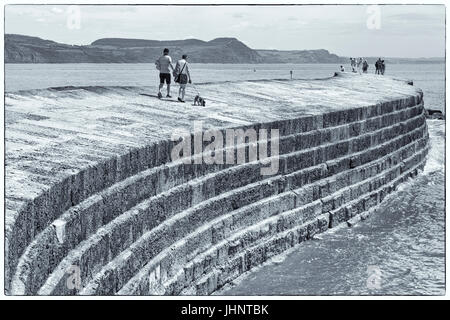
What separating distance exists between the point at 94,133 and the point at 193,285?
2.32m

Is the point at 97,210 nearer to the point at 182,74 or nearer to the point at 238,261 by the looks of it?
the point at 238,261

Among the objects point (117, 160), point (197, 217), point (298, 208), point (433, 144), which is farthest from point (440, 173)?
point (117, 160)

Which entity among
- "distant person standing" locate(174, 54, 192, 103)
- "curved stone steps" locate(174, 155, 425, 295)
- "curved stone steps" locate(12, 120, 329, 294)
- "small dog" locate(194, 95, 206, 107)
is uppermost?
"distant person standing" locate(174, 54, 192, 103)

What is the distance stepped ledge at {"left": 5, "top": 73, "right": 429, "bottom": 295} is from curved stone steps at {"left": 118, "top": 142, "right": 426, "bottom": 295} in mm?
25

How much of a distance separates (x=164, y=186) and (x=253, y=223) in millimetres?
2342

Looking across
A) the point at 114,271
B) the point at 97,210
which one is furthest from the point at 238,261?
the point at 97,210

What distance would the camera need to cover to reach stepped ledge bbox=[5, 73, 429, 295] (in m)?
6.83

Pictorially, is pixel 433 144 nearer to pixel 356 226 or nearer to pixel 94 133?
pixel 356 226

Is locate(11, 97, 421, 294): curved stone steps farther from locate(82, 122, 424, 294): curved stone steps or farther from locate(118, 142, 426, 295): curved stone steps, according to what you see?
locate(118, 142, 426, 295): curved stone steps

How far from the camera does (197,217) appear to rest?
10016 mm

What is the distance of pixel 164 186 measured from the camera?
9461 mm

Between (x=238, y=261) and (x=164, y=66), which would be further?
(x=164, y=66)

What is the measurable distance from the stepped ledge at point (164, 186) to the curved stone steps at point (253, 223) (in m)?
0.02

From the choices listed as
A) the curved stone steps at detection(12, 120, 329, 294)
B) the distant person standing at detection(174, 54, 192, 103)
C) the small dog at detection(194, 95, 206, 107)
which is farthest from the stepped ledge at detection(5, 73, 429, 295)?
the distant person standing at detection(174, 54, 192, 103)
